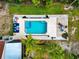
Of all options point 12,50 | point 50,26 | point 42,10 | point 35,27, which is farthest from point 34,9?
point 12,50

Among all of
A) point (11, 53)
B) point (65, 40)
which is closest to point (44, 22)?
point (65, 40)

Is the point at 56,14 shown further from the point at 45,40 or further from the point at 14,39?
the point at 14,39

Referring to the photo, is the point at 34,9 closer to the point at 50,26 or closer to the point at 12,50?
the point at 50,26

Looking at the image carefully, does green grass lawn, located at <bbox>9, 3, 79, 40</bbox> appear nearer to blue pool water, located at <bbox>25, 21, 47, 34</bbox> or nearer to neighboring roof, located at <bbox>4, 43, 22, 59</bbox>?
blue pool water, located at <bbox>25, 21, 47, 34</bbox>

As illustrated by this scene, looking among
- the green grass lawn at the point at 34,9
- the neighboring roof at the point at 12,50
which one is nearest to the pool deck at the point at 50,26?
the green grass lawn at the point at 34,9

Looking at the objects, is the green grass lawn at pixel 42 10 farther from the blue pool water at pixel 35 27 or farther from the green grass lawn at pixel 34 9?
the blue pool water at pixel 35 27

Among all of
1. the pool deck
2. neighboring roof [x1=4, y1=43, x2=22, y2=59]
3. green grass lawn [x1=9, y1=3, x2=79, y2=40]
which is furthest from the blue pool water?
neighboring roof [x1=4, y1=43, x2=22, y2=59]
